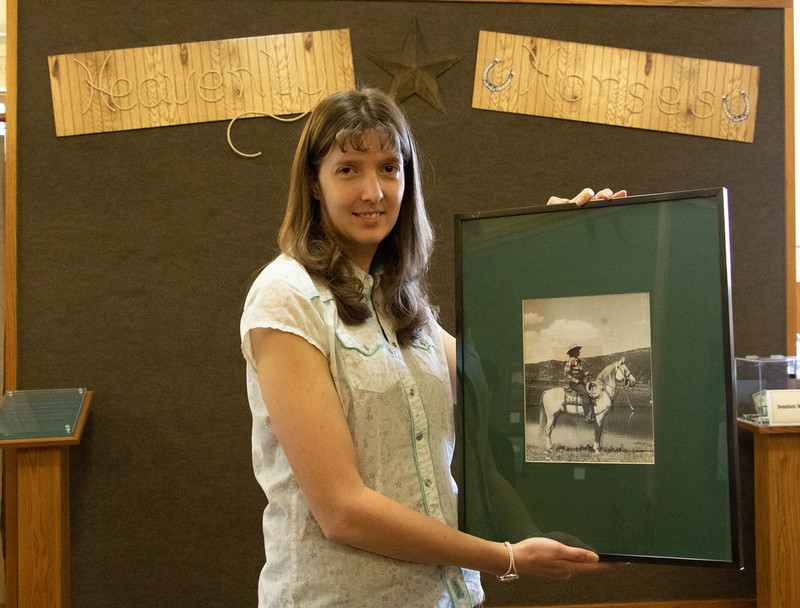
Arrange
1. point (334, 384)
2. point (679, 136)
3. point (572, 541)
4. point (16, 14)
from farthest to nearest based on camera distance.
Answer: point (679, 136) < point (16, 14) < point (572, 541) < point (334, 384)

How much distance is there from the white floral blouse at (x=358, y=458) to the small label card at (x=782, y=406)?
204 centimetres

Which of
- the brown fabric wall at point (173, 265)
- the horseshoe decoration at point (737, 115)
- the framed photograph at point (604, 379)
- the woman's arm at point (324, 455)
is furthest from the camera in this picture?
the horseshoe decoration at point (737, 115)

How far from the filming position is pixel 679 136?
336 cm

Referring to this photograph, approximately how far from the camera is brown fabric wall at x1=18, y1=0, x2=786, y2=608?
3066mm

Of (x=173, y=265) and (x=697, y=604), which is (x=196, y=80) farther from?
(x=697, y=604)

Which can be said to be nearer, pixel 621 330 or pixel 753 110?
pixel 621 330

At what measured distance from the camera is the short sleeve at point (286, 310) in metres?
1.23

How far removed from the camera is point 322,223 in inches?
57.5

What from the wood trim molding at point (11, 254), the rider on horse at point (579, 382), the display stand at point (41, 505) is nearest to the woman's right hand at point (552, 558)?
the rider on horse at point (579, 382)

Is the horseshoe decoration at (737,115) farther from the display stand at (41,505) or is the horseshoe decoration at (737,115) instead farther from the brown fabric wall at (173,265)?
the display stand at (41,505)

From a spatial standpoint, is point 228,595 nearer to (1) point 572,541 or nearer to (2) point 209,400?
(2) point 209,400

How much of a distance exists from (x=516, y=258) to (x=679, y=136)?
2.21 m

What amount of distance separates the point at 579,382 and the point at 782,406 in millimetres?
1958

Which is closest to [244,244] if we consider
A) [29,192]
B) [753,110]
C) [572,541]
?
[29,192]
